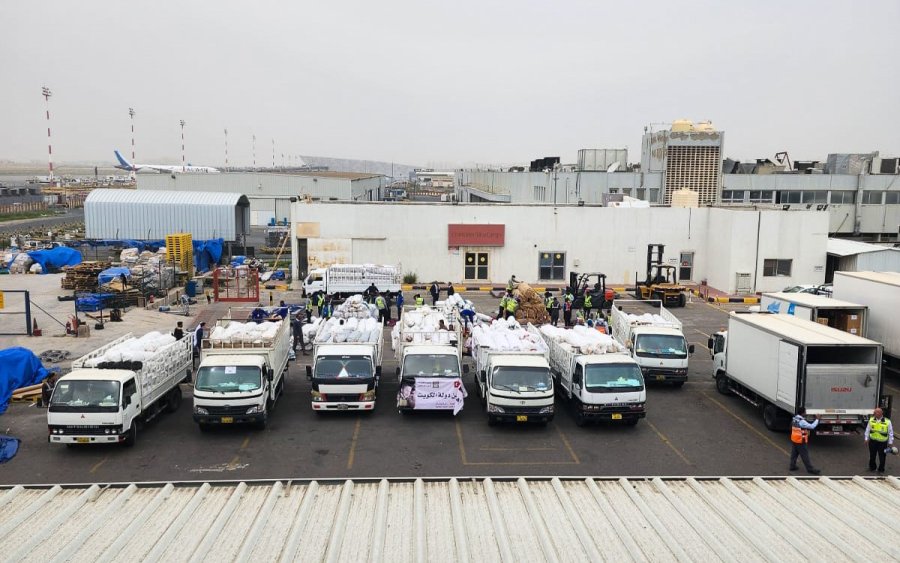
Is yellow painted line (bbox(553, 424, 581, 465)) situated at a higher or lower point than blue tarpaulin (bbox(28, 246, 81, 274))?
lower

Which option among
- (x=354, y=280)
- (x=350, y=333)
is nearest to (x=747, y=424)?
(x=350, y=333)

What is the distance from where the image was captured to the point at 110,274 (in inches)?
1335

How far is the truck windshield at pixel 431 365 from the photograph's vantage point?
1778cm

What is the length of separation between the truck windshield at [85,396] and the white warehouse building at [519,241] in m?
25.0

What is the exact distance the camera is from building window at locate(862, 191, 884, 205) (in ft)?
189

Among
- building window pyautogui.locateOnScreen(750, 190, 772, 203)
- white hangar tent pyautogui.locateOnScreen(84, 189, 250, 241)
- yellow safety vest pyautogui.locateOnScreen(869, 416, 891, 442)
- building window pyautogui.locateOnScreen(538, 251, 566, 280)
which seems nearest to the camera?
yellow safety vest pyautogui.locateOnScreen(869, 416, 891, 442)

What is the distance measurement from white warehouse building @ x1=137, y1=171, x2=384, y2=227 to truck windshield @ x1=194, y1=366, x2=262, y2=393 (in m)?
51.6

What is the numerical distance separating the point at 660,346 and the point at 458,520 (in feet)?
46.3

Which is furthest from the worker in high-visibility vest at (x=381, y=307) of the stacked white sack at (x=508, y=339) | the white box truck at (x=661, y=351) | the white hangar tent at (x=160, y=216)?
the white hangar tent at (x=160, y=216)

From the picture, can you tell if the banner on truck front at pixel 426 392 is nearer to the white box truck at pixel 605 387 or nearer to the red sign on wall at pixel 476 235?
the white box truck at pixel 605 387

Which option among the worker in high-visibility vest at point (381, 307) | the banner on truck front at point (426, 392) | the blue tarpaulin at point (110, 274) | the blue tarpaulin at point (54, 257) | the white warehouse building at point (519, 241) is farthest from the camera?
the blue tarpaulin at point (54, 257)

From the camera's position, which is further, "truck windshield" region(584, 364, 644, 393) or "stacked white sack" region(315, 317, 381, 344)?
"stacked white sack" region(315, 317, 381, 344)

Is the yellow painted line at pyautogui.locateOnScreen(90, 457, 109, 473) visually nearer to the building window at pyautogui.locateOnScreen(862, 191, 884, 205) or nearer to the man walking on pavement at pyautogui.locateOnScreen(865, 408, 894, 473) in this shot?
the man walking on pavement at pyautogui.locateOnScreen(865, 408, 894, 473)

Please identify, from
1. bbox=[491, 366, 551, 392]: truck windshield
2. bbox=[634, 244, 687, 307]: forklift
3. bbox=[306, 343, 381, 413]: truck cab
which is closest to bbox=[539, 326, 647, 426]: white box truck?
bbox=[491, 366, 551, 392]: truck windshield
